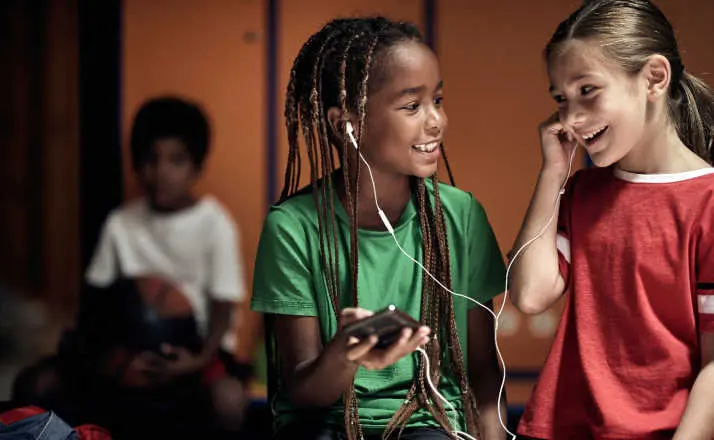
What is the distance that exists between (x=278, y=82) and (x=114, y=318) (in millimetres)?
1169

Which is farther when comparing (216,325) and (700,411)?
(216,325)

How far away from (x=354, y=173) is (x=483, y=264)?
333mm

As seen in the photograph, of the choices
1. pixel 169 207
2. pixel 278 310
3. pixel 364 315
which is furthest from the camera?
pixel 169 207

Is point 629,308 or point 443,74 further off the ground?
point 443,74

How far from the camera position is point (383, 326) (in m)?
1.51

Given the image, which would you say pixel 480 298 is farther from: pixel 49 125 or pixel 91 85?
pixel 49 125

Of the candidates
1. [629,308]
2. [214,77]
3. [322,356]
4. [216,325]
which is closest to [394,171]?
[322,356]

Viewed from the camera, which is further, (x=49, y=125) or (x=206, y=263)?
(x=49, y=125)

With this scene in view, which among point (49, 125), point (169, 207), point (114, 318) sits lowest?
point (114, 318)

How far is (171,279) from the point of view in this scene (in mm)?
3514

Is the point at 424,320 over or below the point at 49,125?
below

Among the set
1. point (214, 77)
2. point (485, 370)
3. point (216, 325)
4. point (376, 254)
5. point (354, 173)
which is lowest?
point (216, 325)

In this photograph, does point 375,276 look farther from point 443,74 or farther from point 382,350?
point 443,74

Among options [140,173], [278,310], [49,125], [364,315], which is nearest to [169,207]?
[140,173]
